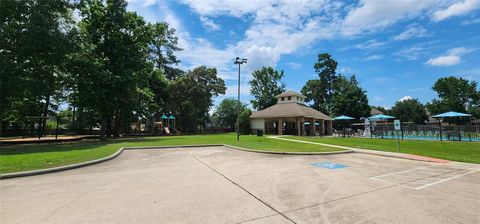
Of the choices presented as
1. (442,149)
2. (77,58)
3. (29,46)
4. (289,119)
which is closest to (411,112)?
(289,119)

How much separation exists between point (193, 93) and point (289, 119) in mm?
18502

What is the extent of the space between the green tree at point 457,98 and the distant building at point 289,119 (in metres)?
40.9

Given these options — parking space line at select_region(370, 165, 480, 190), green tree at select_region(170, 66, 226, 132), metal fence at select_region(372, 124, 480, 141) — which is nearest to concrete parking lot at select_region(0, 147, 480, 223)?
parking space line at select_region(370, 165, 480, 190)

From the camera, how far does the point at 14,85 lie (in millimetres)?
20594

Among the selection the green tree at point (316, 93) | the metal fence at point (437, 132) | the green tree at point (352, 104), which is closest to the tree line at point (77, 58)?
the metal fence at point (437, 132)

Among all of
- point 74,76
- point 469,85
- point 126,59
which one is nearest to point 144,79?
point 126,59

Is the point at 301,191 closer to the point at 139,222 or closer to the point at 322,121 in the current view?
the point at 139,222

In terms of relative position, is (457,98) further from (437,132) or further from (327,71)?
(437,132)

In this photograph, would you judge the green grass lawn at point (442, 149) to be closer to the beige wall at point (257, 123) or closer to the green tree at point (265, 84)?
the beige wall at point (257, 123)

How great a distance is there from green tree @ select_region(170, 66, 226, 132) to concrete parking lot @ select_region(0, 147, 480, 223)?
40.1m

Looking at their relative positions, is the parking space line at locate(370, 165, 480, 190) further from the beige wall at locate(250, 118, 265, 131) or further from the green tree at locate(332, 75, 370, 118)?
the green tree at locate(332, 75, 370, 118)

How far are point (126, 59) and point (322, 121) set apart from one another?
28008 millimetres

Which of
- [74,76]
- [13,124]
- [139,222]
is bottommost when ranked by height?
[139,222]

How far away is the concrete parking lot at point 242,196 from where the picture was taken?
5.10 meters
